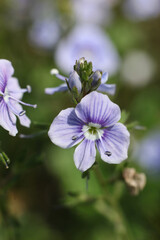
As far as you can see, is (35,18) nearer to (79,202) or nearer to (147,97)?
(147,97)

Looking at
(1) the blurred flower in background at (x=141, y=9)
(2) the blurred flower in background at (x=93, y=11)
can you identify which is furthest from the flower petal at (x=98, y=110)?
(1) the blurred flower in background at (x=141, y=9)

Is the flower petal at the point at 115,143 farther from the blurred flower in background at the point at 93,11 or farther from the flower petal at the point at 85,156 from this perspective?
the blurred flower in background at the point at 93,11

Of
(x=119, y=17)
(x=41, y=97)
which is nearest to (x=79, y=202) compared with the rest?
(x=41, y=97)

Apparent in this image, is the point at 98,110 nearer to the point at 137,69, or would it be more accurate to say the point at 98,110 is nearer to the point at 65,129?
the point at 65,129

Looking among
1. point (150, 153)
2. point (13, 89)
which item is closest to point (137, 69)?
point (150, 153)

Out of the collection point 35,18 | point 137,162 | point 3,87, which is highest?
point 3,87

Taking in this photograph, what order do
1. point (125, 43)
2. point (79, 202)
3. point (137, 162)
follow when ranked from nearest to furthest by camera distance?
1. point (79, 202)
2. point (137, 162)
3. point (125, 43)
